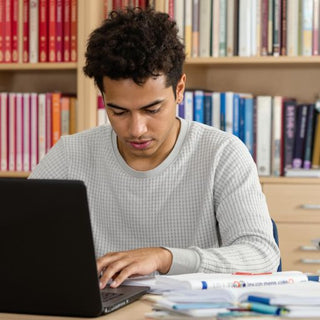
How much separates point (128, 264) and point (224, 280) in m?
0.20

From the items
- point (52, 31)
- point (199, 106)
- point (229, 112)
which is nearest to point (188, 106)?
point (199, 106)

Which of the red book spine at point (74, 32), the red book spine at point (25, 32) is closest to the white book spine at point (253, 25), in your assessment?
the red book spine at point (74, 32)

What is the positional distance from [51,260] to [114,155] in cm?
84

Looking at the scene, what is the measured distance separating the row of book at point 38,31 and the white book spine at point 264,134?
0.79 metres

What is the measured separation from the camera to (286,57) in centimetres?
286

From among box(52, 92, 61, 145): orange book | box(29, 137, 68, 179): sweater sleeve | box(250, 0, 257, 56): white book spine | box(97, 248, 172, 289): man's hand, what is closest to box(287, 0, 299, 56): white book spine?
box(250, 0, 257, 56): white book spine

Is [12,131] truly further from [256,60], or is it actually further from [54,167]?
[54,167]

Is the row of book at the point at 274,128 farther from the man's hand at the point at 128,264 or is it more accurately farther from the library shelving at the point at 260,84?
the man's hand at the point at 128,264

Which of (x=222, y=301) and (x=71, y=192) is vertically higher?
(x=71, y=192)

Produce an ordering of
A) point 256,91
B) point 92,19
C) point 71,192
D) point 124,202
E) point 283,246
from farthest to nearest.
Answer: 1. point 256,91
2. point 92,19
3. point 283,246
4. point 124,202
5. point 71,192

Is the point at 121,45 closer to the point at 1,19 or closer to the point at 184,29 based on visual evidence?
the point at 184,29

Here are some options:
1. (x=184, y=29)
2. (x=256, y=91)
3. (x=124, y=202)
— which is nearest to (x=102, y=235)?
(x=124, y=202)

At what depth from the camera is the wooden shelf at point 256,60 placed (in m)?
2.85

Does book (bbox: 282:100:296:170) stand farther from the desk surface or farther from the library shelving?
the desk surface
